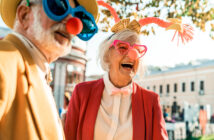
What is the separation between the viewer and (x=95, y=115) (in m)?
2.11

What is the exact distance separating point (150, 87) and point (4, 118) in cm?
4582

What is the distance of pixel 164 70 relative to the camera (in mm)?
43531

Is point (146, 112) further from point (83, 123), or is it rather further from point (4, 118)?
point (4, 118)

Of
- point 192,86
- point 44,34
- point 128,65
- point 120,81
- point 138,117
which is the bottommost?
point 192,86

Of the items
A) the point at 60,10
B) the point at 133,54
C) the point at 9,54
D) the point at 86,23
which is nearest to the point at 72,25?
the point at 60,10

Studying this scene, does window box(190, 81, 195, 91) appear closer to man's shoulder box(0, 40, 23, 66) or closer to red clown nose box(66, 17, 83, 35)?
red clown nose box(66, 17, 83, 35)

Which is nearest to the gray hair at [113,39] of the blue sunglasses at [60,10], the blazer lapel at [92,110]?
the blazer lapel at [92,110]

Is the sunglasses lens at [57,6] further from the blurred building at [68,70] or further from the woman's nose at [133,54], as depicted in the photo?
the blurred building at [68,70]

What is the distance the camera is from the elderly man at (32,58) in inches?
39.4

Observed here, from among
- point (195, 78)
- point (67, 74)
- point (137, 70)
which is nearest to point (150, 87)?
point (195, 78)

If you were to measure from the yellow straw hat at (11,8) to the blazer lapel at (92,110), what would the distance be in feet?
3.00

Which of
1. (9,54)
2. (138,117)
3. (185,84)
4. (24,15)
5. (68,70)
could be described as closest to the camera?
(9,54)

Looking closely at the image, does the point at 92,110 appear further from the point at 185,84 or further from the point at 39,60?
the point at 185,84

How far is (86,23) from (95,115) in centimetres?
96
